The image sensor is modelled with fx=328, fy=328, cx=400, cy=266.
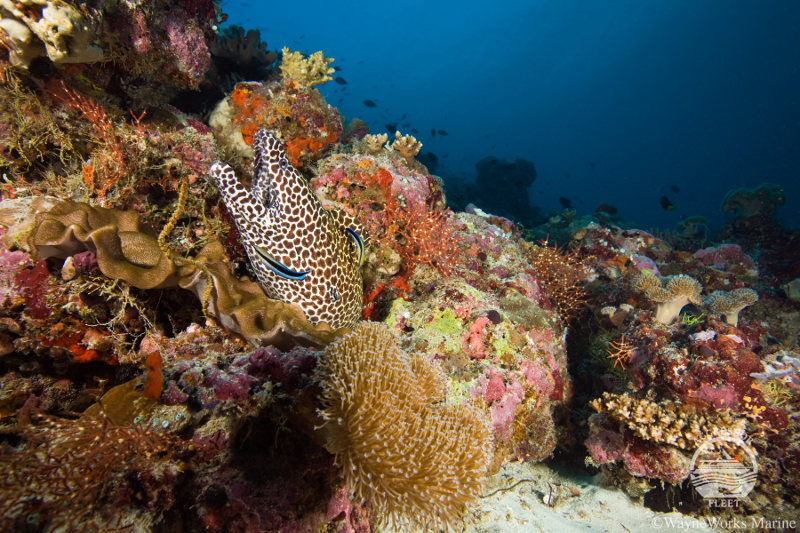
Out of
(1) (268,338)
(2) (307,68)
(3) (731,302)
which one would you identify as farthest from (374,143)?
(3) (731,302)

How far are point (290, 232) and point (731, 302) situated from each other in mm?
7354

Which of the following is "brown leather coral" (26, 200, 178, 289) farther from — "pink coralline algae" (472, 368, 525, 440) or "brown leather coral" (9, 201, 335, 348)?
"pink coralline algae" (472, 368, 525, 440)

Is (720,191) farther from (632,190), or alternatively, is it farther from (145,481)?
(145,481)

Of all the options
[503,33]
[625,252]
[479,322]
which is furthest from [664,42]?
[479,322]

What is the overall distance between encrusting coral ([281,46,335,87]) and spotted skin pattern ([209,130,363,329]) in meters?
3.25

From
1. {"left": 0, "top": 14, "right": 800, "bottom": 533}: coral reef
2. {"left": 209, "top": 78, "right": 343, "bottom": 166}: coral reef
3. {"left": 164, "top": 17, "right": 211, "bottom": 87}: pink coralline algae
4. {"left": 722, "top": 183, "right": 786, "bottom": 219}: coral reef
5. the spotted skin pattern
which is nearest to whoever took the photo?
{"left": 0, "top": 14, "right": 800, "bottom": 533}: coral reef

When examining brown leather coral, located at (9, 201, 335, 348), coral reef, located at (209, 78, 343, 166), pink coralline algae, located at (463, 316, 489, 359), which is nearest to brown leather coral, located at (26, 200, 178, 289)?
brown leather coral, located at (9, 201, 335, 348)

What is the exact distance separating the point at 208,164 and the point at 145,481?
332 centimetres

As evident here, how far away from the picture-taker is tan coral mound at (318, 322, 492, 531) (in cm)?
202

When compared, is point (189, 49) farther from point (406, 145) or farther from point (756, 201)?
point (756, 201)

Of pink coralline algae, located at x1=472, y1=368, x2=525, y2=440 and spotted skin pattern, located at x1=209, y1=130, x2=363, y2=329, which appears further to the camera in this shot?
pink coralline algae, located at x1=472, y1=368, x2=525, y2=440

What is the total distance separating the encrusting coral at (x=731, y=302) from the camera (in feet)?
18.6

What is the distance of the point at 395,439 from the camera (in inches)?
81.3

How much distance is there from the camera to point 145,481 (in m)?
1.67
